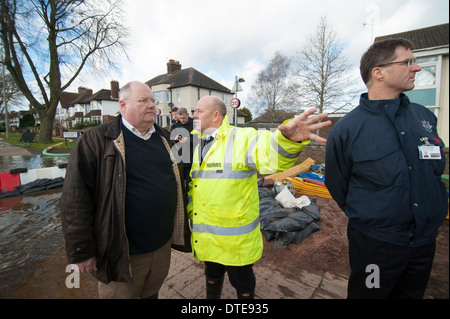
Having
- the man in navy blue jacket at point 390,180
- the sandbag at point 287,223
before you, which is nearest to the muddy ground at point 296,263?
the sandbag at point 287,223

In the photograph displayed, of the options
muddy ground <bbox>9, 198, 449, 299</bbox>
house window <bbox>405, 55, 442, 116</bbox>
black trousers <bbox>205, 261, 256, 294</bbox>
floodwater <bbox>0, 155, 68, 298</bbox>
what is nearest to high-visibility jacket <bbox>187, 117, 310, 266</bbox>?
black trousers <bbox>205, 261, 256, 294</bbox>

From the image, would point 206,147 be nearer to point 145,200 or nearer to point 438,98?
point 145,200

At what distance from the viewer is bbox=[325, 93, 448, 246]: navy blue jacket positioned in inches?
54.4

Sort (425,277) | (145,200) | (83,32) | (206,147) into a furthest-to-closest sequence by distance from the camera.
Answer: (83,32) < (206,147) < (145,200) < (425,277)

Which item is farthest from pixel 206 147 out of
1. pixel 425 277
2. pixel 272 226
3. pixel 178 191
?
pixel 272 226

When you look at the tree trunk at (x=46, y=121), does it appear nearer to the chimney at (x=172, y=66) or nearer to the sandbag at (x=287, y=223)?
the chimney at (x=172, y=66)

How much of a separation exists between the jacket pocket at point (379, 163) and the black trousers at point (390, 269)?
1.35ft

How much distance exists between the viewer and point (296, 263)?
9.53 ft

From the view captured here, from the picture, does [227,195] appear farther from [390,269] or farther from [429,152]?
[429,152]

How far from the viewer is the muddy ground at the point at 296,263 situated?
2369mm

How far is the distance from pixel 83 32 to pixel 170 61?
17.9 metres

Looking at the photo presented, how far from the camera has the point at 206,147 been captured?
189 cm

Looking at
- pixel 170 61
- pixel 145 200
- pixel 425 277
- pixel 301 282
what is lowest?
pixel 301 282

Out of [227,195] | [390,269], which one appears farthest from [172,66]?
[390,269]
